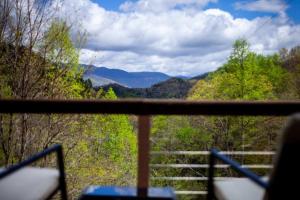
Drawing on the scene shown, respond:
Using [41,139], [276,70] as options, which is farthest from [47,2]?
[276,70]

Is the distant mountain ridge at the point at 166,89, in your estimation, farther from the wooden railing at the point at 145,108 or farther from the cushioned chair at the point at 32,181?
the cushioned chair at the point at 32,181

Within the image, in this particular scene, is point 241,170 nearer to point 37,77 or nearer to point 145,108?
point 145,108

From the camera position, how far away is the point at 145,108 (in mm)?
1993

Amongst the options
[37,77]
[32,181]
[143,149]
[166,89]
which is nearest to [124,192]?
[143,149]

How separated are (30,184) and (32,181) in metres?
0.04

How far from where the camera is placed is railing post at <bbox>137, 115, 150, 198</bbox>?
2.00 m

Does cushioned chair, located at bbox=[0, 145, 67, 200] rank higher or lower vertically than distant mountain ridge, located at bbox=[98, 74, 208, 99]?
lower

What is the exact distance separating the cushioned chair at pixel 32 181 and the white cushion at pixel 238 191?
817mm

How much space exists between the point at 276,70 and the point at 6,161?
A: 63.2 feet

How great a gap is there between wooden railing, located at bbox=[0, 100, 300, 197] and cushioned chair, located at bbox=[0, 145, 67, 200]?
0.95ft

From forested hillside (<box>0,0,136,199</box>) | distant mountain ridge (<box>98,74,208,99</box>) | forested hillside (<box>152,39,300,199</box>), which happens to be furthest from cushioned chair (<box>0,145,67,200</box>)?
distant mountain ridge (<box>98,74,208,99</box>)

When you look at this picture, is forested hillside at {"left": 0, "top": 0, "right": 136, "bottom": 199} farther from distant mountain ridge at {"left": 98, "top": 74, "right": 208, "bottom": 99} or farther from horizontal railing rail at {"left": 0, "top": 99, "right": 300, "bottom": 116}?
distant mountain ridge at {"left": 98, "top": 74, "right": 208, "bottom": 99}

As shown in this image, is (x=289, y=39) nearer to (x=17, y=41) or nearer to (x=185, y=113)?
(x=17, y=41)

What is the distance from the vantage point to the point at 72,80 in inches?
368
